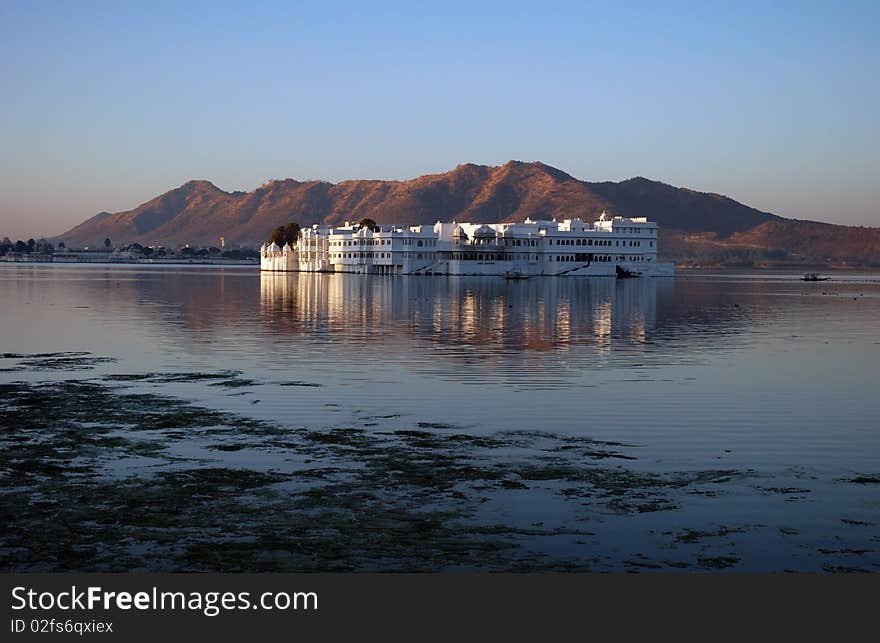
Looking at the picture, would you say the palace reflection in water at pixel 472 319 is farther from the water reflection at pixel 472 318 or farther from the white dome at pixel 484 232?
the white dome at pixel 484 232

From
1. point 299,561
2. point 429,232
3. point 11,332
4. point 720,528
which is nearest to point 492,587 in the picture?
point 299,561

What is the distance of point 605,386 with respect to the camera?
98.2 feet

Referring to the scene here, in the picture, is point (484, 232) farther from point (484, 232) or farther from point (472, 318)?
point (472, 318)

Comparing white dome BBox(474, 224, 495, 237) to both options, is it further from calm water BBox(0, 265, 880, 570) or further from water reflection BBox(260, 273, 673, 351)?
calm water BBox(0, 265, 880, 570)

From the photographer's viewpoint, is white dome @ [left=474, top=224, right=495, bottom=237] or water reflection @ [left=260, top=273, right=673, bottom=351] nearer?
water reflection @ [left=260, top=273, right=673, bottom=351]

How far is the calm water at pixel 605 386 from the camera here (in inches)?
600

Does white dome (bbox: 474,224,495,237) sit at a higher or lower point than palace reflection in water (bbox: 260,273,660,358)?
higher

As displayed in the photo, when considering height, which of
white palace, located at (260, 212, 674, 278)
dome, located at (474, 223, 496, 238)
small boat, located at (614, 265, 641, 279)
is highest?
dome, located at (474, 223, 496, 238)

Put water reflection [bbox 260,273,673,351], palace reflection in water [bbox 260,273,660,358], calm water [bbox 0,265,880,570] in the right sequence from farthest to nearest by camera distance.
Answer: water reflection [bbox 260,273,673,351] < palace reflection in water [bbox 260,273,660,358] < calm water [bbox 0,265,880,570]

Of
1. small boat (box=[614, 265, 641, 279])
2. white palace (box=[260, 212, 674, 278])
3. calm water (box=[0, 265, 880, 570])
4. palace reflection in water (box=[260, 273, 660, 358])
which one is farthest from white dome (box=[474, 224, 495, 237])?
calm water (box=[0, 265, 880, 570])

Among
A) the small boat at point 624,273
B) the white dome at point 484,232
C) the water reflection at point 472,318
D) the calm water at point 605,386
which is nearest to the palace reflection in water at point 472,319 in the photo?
the water reflection at point 472,318

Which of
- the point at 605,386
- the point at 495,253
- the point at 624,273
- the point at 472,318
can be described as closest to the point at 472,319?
the point at 472,318

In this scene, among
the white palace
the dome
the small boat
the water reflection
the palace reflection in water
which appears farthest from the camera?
the dome

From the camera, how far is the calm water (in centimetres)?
1524
